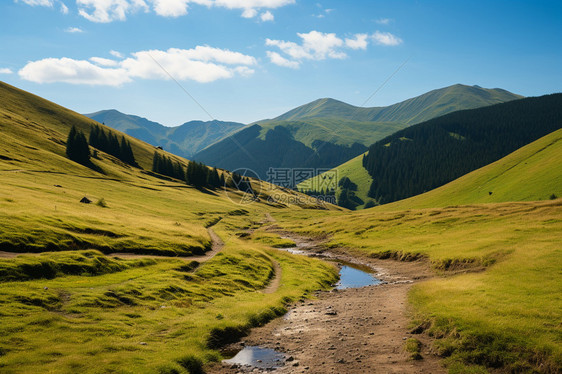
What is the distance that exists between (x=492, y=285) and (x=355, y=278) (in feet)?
72.6

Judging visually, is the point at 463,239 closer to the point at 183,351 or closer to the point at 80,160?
the point at 183,351

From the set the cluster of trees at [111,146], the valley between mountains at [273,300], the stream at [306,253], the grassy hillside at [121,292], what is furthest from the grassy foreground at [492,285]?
the cluster of trees at [111,146]

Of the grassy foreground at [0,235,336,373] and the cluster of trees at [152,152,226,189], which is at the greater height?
the cluster of trees at [152,152,226,189]

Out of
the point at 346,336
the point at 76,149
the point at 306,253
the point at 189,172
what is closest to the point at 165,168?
the point at 189,172

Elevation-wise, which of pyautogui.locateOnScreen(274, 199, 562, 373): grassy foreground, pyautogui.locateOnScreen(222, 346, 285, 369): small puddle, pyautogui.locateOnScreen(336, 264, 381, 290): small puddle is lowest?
pyautogui.locateOnScreen(336, 264, 381, 290): small puddle

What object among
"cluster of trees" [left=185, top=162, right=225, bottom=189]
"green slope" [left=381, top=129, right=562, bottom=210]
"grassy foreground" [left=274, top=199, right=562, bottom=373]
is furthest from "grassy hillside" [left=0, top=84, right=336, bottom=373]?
"cluster of trees" [left=185, top=162, right=225, bottom=189]

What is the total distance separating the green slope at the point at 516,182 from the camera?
11293 centimetres

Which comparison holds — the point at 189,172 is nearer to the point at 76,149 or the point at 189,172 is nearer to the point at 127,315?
the point at 76,149

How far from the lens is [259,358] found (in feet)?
68.3

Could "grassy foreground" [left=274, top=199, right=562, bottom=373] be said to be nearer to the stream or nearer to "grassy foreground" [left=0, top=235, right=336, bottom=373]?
the stream

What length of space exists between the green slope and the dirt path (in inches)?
4211

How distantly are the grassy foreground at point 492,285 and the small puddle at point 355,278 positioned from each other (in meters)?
8.37

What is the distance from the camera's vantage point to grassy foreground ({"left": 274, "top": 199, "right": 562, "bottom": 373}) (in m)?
18.7

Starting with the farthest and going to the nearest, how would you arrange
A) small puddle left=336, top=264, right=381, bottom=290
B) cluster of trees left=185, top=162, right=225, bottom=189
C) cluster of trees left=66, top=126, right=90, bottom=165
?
cluster of trees left=185, top=162, right=225, bottom=189 < cluster of trees left=66, top=126, right=90, bottom=165 < small puddle left=336, top=264, right=381, bottom=290
